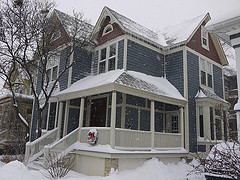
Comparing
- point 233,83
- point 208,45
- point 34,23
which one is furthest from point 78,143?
point 233,83

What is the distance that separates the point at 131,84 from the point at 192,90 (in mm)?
5115

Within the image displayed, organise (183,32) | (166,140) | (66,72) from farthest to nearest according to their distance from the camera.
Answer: (183,32) → (66,72) → (166,140)

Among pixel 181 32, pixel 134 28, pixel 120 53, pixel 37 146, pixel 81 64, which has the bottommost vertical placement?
pixel 37 146

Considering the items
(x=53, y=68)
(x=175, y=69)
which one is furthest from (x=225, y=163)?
(x=53, y=68)

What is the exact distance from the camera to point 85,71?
1533cm

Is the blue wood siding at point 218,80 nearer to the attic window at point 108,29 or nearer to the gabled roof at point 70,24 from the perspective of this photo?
the attic window at point 108,29

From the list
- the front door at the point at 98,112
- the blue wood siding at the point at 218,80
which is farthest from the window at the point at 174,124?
the front door at the point at 98,112

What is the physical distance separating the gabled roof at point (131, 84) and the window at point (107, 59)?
1.21 meters

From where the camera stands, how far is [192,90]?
47.2ft

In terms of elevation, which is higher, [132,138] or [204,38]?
[204,38]

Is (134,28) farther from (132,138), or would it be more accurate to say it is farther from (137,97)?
(132,138)

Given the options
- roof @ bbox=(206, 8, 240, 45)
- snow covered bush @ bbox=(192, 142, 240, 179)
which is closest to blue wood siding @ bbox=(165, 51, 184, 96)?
roof @ bbox=(206, 8, 240, 45)

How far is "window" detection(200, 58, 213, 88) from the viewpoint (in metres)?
15.7

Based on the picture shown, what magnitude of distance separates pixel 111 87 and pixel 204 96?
668cm
